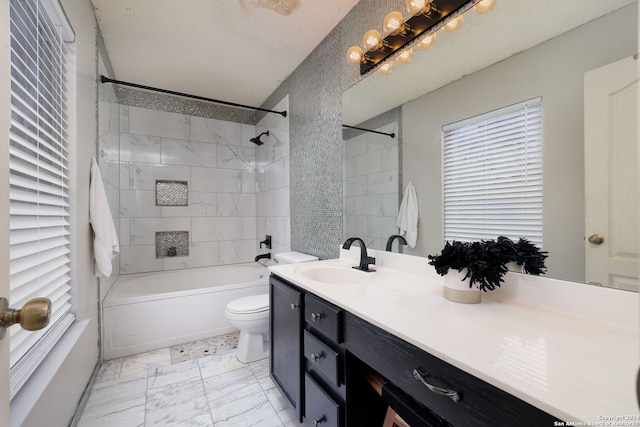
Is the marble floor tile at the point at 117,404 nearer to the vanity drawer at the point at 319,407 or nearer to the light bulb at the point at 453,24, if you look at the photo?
the vanity drawer at the point at 319,407

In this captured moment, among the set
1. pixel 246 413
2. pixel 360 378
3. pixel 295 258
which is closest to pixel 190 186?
pixel 295 258

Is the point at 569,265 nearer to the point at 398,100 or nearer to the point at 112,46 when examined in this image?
the point at 398,100

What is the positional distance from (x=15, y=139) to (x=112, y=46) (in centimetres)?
188

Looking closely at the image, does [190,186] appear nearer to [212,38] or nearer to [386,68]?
[212,38]

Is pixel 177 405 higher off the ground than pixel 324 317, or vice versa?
pixel 324 317

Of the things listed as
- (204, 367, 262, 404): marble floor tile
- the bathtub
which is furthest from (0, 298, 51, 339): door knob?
the bathtub

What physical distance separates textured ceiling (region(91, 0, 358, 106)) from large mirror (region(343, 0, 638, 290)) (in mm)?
995

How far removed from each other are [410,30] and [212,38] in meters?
1.55

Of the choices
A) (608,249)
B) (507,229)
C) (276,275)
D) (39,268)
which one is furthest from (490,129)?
(39,268)

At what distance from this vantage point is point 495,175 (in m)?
1.08

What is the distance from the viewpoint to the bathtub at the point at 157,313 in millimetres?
2119

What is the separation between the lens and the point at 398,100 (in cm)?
150

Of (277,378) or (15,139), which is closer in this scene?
(15,139)

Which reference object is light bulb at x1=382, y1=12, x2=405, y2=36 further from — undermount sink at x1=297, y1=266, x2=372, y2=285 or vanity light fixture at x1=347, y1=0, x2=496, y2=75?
undermount sink at x1=297, y1=266, x2=372, y2=285
